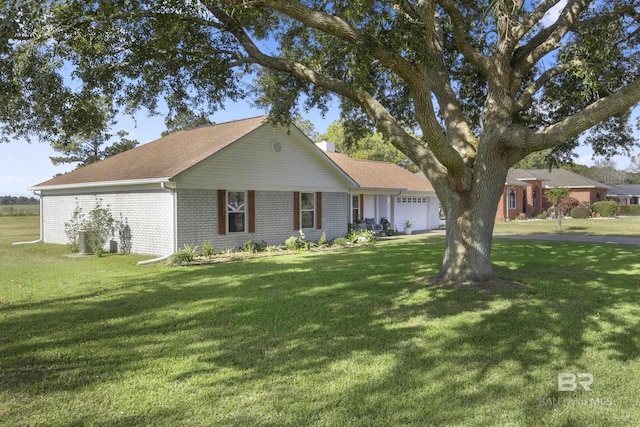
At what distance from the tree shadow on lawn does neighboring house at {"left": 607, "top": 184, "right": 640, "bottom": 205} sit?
174 feet

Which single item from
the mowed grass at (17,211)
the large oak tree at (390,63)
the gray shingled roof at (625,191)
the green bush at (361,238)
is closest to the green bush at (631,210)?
the gray shingled roof at (625,191)

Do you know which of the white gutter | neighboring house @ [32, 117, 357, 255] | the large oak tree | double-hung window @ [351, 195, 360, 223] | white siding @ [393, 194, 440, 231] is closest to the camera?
the large oak tree

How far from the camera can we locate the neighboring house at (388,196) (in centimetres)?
2391

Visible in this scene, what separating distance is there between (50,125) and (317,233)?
12096 millimetres

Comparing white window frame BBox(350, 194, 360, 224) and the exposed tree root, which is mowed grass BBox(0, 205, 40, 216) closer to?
white window frame BBox(350, 194, 360, 224)

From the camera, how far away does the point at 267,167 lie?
17469mm

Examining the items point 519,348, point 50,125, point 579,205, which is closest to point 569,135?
point 519,348

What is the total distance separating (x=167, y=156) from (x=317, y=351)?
14.0 m

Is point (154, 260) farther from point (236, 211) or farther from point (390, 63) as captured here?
point (390, 63)

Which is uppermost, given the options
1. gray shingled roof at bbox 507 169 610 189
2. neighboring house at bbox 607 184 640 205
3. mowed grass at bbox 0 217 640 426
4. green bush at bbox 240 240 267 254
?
gray shingled roof at bbox 507 169 610 189

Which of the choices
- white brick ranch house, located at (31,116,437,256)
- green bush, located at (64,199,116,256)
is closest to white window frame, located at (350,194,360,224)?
white brick ranch house, located at (31,116,437,256)

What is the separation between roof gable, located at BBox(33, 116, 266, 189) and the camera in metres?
15.6

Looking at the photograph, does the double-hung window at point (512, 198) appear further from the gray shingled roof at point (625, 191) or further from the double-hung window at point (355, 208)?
the gray shingled roof at point (625, 191)

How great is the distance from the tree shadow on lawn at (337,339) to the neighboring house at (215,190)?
5.43 m
